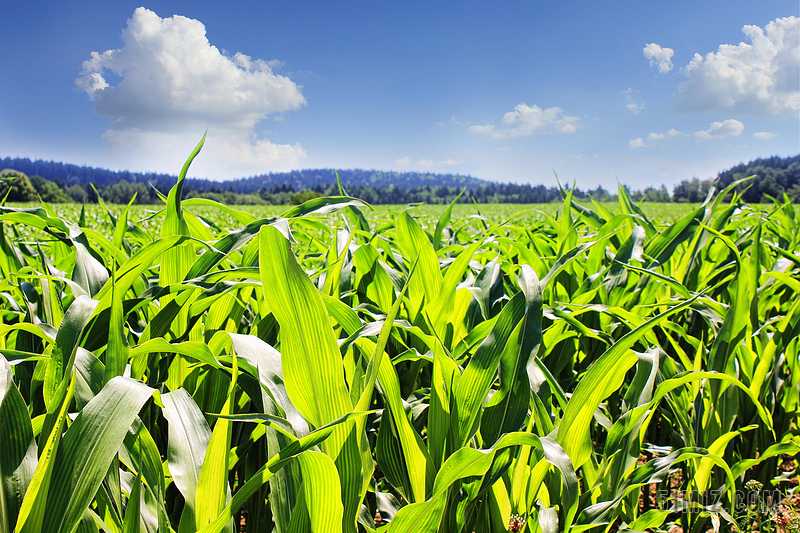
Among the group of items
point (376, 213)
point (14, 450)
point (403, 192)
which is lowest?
point (14, 450)

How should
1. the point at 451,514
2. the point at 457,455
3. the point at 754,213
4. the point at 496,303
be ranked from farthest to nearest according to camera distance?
the point at 754,213 < the point at 496,303 < the point at 451,514 < the point at 457,455

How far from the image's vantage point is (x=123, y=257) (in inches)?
40.7

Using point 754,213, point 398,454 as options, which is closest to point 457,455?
point 398,454

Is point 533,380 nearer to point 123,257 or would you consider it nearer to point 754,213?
point 123,257

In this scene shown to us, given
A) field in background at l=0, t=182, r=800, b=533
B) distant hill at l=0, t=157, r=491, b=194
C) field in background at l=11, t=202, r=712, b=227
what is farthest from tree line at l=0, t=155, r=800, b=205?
distant hill at l=0, t=157, r=491, b=194

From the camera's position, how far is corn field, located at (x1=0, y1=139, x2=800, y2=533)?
0.44 m

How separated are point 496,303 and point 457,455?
69cm

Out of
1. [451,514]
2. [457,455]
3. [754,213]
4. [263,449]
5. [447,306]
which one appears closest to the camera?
[457,455]

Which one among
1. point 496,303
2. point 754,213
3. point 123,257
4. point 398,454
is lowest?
point 398,454

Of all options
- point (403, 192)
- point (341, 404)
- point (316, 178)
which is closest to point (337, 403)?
point (341, 404)

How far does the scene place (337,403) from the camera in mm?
495

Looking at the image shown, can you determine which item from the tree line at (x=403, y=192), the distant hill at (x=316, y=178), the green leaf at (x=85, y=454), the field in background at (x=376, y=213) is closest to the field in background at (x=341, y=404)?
the green leaf at (x=85, y=454)

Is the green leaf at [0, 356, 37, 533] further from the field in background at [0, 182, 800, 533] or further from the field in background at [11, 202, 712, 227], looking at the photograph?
the field in background at [11, 202, 712, 227]

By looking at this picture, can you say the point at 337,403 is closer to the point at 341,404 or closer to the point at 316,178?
the point at 341,404
